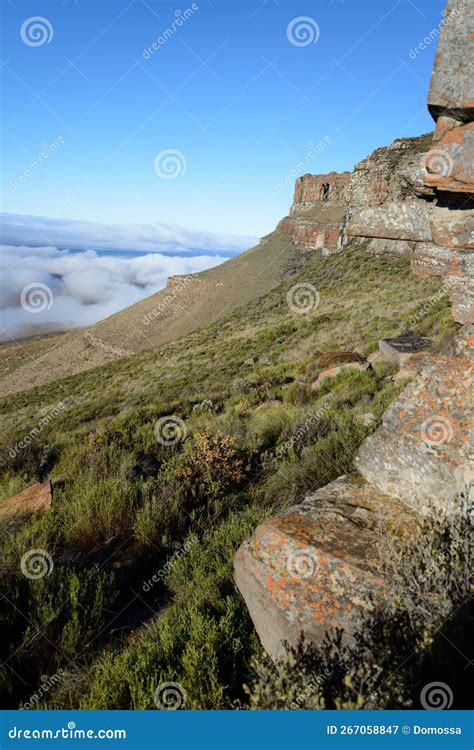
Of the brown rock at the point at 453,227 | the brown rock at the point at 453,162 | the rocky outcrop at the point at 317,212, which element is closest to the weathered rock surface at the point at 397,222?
the brown rock at the point at 453,227

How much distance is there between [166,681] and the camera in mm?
2561

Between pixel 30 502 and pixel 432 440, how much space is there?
4.76 m

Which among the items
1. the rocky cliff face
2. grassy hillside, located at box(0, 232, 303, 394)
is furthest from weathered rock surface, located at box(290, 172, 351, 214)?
the rocky cliff face

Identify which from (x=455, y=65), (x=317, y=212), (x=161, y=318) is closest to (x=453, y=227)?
(x=455, y=65)

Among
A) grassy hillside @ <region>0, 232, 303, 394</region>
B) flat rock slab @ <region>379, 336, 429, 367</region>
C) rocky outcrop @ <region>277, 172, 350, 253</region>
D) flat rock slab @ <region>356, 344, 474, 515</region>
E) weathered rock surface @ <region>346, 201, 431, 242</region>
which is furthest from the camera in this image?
rocky outcrop @ <region>277, 172, 350, 253</region>

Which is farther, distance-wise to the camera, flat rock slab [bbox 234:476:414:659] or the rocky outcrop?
the rocky outcrop

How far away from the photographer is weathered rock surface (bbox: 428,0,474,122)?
2.94 m

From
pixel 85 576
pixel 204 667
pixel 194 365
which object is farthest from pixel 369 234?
pixel 194 365

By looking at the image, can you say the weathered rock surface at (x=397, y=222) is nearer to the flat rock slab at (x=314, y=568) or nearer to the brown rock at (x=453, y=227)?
the brown rock at (x=453, y=227)

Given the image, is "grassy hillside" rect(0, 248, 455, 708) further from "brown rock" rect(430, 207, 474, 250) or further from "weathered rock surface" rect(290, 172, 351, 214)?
"weathered rock surface" rect(290, 172, 351, 214)

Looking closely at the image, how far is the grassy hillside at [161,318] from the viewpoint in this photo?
53062 millimetres

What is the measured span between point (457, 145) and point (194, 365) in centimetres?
2358

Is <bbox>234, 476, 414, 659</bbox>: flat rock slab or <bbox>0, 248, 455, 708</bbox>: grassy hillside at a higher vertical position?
<bbox>234, 476, 414, 659</bbox>: flat rock slab

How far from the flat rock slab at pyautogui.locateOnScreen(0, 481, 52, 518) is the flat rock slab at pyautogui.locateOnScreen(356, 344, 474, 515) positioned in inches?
158
